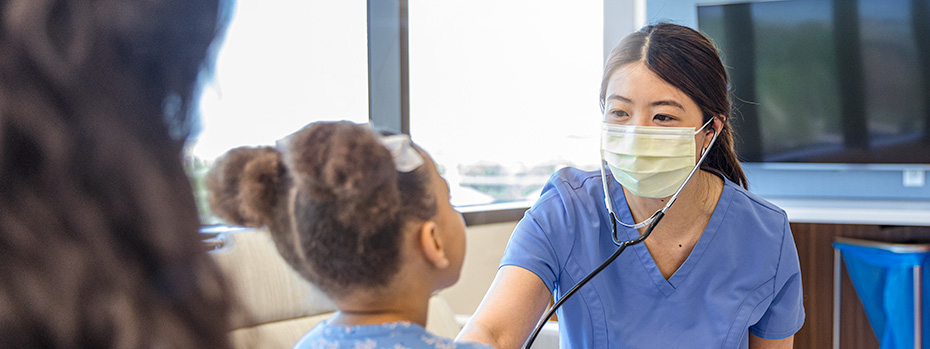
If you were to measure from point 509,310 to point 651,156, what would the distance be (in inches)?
14.4

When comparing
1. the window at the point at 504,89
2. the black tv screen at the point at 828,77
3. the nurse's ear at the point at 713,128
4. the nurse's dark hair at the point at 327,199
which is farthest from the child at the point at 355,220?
the black tv screen at the point at 828,77

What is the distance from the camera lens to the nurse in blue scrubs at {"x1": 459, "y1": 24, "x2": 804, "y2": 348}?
48.7 inches

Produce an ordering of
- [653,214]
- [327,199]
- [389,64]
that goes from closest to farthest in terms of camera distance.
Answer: [327,199] → [653,214] → [389,64]

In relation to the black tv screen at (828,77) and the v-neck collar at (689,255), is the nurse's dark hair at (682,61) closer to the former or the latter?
the v-neck collar at (689,255)

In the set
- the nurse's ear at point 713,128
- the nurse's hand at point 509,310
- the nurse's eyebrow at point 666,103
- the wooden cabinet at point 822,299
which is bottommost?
the wooden cabinet at point 822,299

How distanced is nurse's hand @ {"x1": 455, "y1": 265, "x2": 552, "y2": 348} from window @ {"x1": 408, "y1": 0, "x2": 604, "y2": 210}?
149 cm

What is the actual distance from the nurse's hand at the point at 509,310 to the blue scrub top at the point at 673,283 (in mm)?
51

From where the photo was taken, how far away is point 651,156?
1.24 m

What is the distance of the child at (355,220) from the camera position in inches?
23.5

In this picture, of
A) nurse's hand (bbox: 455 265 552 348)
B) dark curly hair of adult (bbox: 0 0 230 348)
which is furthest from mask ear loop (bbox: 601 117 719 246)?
dark curly hair of adult (bbox: 0 0 230 348)

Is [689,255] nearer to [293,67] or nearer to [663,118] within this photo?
[663,118]

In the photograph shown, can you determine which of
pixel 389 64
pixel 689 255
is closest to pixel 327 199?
pixel 689 255

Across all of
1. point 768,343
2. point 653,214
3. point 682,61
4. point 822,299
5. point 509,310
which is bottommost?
point 822,299

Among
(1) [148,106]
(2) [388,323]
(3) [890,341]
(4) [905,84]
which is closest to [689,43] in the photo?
(2) [388,323]
